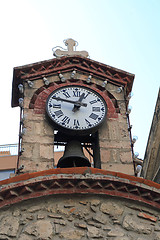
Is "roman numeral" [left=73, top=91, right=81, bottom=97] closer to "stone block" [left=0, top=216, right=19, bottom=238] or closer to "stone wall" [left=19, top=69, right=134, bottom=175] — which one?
"stone wall" [left=19, top=69, right=134, bottom=175]

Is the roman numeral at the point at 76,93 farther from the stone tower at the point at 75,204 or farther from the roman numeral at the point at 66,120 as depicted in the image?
the stone tower at the point at 75,204

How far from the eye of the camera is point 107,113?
37.2 feet

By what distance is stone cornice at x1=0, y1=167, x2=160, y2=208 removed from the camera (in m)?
8.25

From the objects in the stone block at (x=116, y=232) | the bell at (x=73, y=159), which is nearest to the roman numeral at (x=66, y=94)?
the bell at (x=73, y=159)

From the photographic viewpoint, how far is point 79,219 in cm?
814

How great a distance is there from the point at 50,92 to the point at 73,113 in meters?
0.79

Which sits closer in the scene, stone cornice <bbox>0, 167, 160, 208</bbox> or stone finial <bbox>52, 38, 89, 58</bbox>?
stone cornice <bbox>0, 167, 160, 208</bbox>

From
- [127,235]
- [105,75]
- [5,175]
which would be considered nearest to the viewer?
[127,235]

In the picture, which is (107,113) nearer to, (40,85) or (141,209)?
(40,85)

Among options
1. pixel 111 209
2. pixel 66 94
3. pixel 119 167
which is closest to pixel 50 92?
pixel 66 94

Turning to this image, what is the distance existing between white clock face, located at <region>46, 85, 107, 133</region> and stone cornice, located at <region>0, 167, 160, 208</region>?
2.37m

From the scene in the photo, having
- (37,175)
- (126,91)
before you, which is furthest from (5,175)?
(37,175)

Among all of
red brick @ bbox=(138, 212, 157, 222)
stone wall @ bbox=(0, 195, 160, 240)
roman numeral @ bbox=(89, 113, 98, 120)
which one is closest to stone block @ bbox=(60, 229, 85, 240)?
stone wall @ bbox=(0, 195, 160, 240)

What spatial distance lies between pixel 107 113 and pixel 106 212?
11.4 ft
